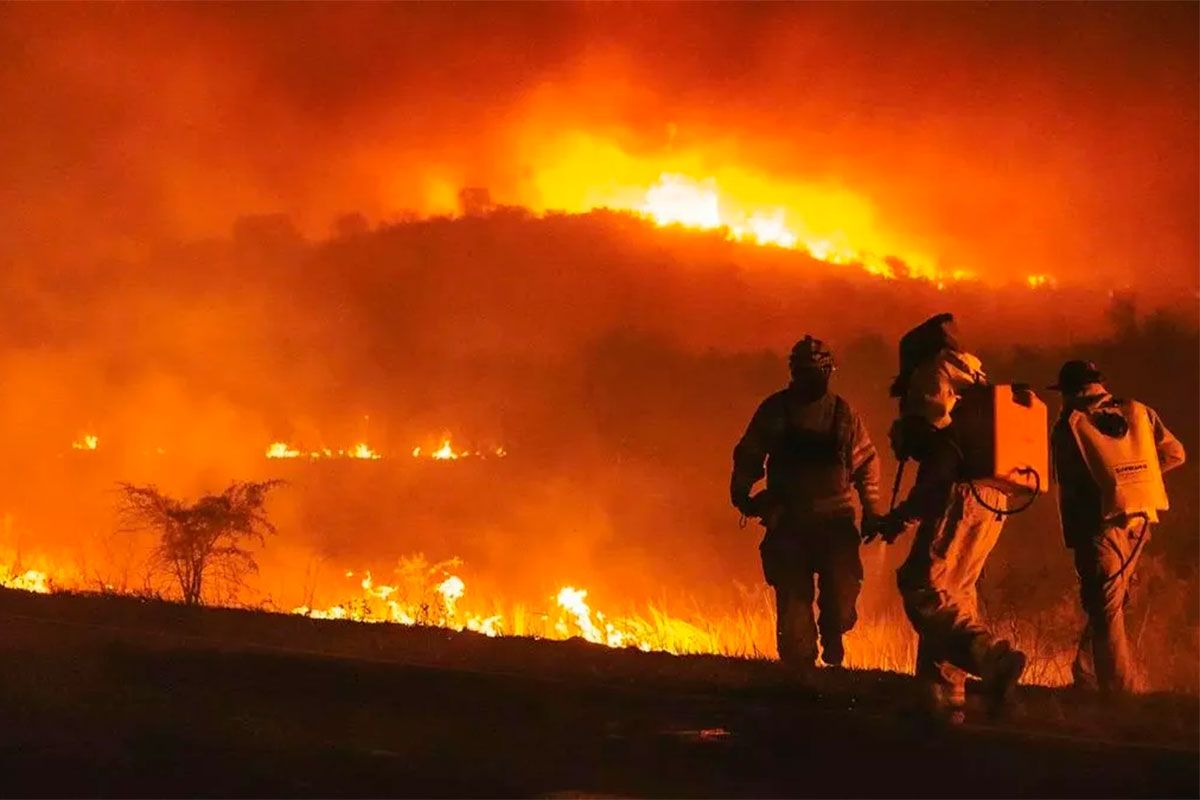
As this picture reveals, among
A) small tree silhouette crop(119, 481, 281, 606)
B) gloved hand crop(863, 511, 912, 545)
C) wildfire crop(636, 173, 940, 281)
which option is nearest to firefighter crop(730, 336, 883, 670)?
gloved hand crop(863, 511, 912, 545)

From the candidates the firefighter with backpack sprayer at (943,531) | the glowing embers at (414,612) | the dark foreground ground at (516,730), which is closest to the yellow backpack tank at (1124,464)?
the firefighter with backpack sprayer at (943,531)

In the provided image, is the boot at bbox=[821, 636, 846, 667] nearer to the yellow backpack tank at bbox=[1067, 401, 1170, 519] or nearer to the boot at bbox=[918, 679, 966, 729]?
the boot at bbox=[918, 679, 966, 729]

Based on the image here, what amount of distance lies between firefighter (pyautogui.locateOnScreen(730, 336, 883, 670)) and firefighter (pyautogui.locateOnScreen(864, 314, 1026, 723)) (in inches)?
35.2

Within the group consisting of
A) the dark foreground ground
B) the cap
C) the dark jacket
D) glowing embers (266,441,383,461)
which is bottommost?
the dark foreground ground

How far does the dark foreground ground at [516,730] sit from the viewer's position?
17.5ft

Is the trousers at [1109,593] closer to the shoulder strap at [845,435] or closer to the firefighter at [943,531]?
the firefighter at [943,531]

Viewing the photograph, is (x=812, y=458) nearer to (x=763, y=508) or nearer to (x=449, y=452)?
(x=763, y=508)

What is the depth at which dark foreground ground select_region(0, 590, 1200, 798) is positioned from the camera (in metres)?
5.34

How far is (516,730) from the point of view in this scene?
20.8 ft

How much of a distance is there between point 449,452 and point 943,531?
35474 mm

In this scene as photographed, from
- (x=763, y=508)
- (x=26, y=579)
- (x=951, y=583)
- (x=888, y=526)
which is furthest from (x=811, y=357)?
(x=26, y=579)

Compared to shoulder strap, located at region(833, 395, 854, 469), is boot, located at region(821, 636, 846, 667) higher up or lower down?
lower down

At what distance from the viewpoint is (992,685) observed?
21.4ft

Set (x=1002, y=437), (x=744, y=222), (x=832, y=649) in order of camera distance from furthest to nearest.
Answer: (x=744, y=222)
(x=832, y=649)
(x=1002, y=437)
